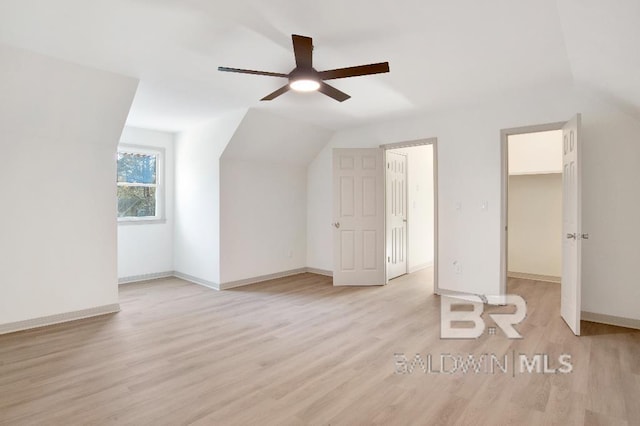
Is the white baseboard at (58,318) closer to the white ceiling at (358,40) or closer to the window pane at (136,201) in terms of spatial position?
the window pane at (136,201)

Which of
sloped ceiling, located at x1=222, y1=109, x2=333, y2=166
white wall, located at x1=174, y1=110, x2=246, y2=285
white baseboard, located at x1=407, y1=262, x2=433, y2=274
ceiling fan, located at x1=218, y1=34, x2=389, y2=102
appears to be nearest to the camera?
ceiling fan, located at x1=218, y1=34, x2=389, y2=102

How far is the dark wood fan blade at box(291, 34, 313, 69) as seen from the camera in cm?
224

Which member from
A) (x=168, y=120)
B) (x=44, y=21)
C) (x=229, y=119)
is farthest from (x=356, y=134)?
(x=44, y=21)

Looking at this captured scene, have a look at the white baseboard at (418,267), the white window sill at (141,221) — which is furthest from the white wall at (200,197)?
the white baseboard at (418,267)

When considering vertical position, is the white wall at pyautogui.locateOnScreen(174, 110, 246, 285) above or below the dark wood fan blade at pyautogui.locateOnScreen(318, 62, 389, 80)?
below

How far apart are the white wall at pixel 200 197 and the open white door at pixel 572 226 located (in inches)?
151

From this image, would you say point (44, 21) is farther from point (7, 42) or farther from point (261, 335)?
point (261, 335)

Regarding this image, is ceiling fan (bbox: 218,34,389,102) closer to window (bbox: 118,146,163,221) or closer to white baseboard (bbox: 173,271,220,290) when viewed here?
white baseboard (bbox: 173,271,220,290)

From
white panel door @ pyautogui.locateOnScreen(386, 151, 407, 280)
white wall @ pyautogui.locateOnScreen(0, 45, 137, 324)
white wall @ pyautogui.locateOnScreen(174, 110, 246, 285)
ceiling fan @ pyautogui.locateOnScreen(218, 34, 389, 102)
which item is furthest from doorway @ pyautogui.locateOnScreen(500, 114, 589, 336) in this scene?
white wall @ pyautogui.locateOnScreen(0, 45, 137, 324)

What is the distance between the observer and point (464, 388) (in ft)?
7.88

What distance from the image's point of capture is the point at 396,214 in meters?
5.84

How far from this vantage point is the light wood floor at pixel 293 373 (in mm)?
2119

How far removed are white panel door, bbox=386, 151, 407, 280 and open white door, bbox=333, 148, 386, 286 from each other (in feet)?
0.94

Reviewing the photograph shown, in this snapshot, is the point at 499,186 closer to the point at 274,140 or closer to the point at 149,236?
the point at 274,140
